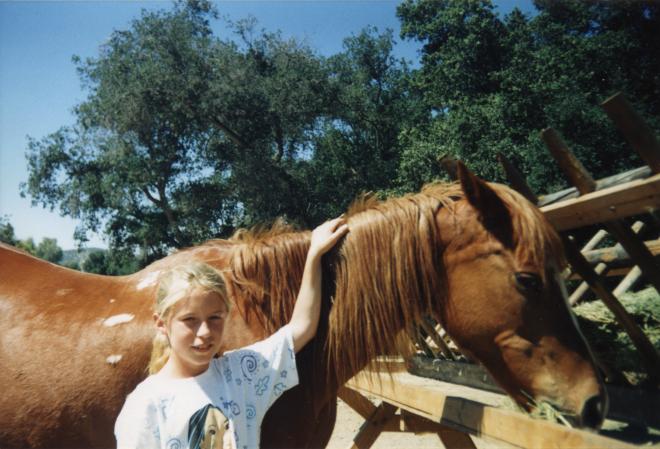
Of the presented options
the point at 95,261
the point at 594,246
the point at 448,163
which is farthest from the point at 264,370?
the point at 95,261

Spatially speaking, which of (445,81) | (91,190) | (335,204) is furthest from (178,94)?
(445,81)

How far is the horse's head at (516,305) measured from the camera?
5.84 feet

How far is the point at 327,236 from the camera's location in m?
2.06

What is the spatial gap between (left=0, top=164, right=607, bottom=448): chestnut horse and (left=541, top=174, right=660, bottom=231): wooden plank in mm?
132

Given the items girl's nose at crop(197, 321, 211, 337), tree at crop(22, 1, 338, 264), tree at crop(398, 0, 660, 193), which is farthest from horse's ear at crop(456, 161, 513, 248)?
tree at crop(22, 1, 338, 264)

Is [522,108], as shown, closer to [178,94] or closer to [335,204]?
[335,204]

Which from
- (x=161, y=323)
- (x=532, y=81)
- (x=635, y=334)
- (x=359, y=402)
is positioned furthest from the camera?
(x=532, y=81)

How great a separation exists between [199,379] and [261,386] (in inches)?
9.1

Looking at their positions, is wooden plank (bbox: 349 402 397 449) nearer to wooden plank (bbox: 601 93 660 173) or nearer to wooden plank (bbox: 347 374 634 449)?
wooden plank (bbox: 347 374 634 449)

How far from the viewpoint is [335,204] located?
20562 mm

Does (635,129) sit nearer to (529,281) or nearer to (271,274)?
(529,281)

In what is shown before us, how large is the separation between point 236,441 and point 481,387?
1.77 metres

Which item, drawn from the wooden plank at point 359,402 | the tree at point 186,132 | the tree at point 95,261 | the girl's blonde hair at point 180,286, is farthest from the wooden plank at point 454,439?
the tree at point 95,261

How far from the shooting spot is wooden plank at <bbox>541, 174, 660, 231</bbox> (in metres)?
1.57
